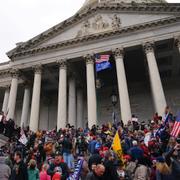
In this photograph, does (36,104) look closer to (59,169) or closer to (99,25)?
(99,25)

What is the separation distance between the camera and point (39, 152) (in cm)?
1355

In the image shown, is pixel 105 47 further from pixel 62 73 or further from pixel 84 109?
pixel 84 109

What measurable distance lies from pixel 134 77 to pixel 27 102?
531 inches

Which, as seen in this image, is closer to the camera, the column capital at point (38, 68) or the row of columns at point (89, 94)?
the row of columns at point (89, 94)

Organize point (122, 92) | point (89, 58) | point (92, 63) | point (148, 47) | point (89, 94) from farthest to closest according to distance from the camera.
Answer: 1. point (89, 58)
2. point (92, 63)
3. point (148, 47)
4. point (89, 94)
5. point (122, 92)

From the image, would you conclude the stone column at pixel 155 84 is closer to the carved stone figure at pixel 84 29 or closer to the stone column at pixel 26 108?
the carved stone figure at pixel 84 29

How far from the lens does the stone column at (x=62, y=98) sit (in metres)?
22.8

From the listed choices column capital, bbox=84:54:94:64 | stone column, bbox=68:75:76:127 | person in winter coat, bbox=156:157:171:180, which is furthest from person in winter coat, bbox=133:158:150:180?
stone column, bbox=68:75:76:127

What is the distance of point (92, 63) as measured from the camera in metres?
24.6

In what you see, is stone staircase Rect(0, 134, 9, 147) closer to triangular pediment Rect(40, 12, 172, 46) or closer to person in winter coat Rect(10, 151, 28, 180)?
person in winter coat Rect(10, 151, 28, 180)

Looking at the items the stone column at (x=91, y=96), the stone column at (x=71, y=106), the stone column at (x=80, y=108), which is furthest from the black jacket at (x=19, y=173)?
the stone column at (x=80, y=108)

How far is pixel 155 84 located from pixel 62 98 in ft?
→ 28.9

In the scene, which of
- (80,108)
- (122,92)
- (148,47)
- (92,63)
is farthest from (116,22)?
(80,108)

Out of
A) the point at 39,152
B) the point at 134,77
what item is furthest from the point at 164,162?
the point at 134,77
